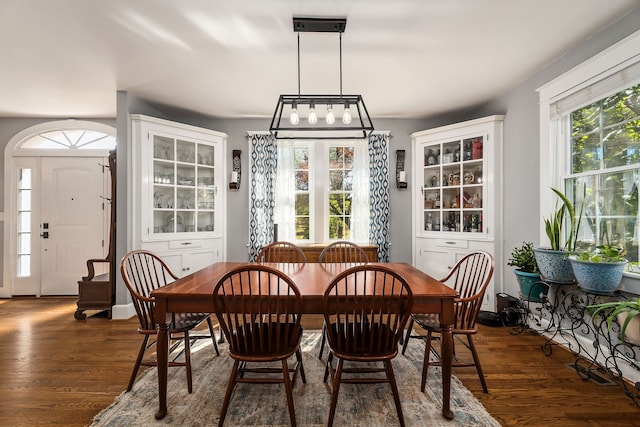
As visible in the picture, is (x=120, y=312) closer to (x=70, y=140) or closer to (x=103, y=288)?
(x=103, y=288)

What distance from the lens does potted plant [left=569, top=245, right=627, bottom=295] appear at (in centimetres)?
205

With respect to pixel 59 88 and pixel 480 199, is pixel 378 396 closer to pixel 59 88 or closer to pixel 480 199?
pixel 480 199

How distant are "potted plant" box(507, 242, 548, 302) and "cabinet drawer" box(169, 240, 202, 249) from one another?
361 cm

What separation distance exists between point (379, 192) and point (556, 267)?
2.22 m

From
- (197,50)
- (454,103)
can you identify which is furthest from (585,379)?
(197,50)

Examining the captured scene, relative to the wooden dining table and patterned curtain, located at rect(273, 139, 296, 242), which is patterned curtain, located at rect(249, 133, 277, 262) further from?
the wooden dining table

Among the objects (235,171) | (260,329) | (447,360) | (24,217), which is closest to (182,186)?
(235,171)

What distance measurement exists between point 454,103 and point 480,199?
1252 millimetres

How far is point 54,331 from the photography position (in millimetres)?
3186

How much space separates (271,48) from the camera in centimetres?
257

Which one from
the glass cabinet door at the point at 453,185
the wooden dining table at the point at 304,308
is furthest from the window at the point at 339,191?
the wooden dining table at the point at 304,308

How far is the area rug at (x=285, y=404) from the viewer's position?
1785 millimetres

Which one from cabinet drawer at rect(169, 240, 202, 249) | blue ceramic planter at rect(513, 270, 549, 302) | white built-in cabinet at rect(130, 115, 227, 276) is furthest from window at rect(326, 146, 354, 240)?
blue ceramic planter at rect(513, 270, 549, 302)

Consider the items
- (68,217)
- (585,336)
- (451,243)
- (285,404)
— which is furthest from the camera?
(68,217)
